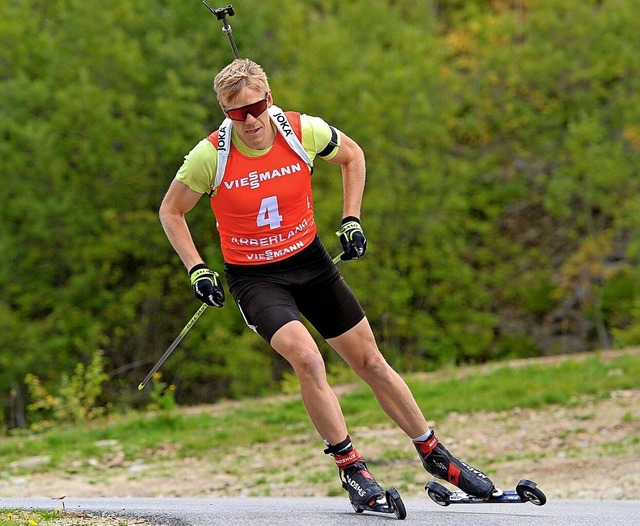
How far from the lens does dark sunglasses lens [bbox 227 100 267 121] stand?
5.51 meters

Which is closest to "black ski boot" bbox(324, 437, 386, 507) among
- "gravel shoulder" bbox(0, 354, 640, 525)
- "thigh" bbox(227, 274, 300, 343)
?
"thigh" bbox(227, 274, 300, 343)

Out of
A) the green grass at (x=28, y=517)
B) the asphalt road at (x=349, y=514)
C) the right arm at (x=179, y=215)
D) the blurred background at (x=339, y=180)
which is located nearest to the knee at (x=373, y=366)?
the asphalt road at (x=349, y=514)

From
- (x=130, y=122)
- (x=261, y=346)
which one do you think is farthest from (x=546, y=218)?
(x=130, y=122)

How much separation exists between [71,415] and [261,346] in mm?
12701

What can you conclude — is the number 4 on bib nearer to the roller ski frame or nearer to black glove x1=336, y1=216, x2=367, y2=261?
black glove x1=336, y1=216, x2=367, y2=261

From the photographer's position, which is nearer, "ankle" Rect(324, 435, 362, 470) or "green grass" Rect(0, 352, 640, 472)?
"ankle" Rect(324, 435, 362, 470)

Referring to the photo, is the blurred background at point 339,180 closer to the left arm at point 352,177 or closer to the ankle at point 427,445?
the left arm at point 352,177

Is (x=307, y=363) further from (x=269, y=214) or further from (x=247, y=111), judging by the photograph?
(x=247, y=111)

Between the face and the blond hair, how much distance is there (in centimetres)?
2

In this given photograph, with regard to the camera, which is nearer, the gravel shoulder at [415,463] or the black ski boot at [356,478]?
the black ski boot at [356,478]

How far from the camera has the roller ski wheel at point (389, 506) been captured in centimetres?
556

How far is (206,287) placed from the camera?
5734 millimetres

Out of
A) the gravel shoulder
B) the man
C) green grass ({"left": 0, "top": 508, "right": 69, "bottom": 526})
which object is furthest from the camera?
the gravel shoulder

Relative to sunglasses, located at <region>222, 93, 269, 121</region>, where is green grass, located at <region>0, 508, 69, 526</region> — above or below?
below
